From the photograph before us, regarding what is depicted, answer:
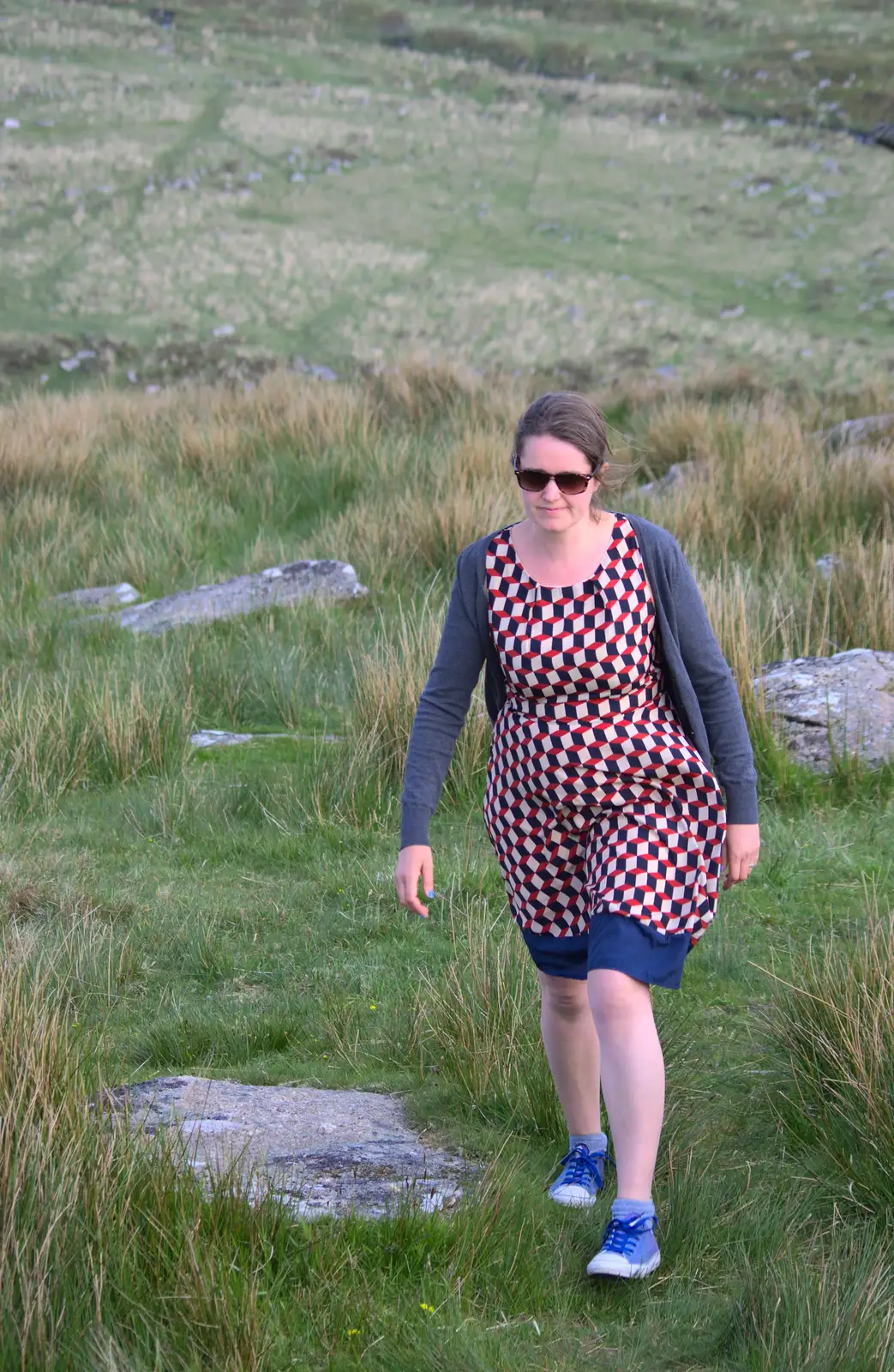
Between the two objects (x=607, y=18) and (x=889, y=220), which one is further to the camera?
(x=607, y=18)

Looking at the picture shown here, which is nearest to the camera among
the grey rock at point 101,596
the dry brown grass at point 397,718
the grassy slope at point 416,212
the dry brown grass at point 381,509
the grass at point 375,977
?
the grass at point 375,977

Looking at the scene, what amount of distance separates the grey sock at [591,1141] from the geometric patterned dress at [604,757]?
0.45 metres

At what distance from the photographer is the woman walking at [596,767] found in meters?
2.34

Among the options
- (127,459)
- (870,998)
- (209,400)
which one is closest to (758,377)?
(209,400)

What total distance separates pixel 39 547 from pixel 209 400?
4.13 meters

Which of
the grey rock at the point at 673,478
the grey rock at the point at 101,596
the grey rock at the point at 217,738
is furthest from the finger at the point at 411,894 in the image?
the grey rock at the point at 673,478

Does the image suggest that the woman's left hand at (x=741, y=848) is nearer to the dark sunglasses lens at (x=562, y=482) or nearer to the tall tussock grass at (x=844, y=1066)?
the tall tussock grass at (x=844, y=1066)

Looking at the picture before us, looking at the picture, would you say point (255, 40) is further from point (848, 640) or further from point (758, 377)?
point (848, 640)

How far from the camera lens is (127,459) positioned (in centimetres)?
1034

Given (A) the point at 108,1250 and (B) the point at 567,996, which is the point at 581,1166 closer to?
(B) the point at 567,996

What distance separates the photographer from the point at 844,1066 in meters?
2.76

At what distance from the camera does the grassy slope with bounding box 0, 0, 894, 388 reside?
20328 millimetres

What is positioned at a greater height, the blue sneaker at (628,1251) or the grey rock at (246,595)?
the blue sneaker at (628,1251)

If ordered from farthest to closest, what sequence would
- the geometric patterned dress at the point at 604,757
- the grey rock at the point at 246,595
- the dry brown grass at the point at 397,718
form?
the grey rock at the point at 246,595
the dry brown grass at the point at 397,718
the geometric patterned dress at the point at 604,757
